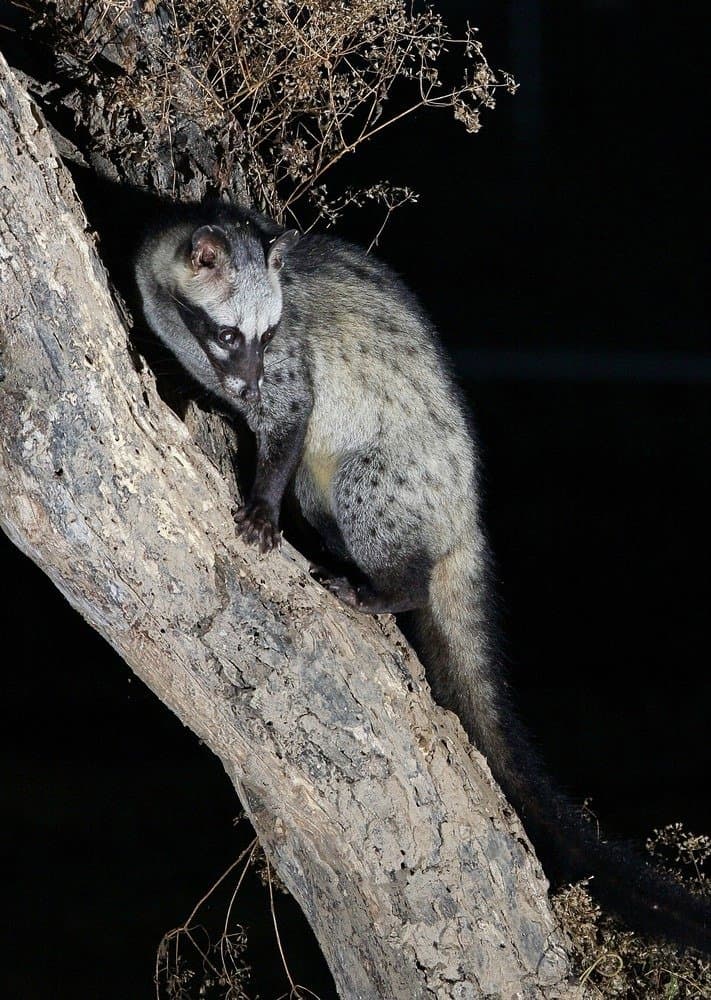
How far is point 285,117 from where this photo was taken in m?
3.74

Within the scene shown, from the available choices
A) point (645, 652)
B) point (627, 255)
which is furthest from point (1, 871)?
point (627, 255)

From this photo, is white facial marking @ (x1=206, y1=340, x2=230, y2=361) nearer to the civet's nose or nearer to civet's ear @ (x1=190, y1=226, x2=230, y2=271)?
the civet's nose

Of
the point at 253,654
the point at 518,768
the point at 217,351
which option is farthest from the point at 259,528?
the point at 518,768

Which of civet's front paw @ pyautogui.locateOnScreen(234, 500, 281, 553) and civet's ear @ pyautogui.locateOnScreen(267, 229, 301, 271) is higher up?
civet's ear @ pyautogui.locateOnScreen(267, 229, 301, 271)

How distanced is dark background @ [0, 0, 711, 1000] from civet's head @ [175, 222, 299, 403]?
1.25 m

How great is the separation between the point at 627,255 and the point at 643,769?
4801mm

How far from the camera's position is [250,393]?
340 centimetres

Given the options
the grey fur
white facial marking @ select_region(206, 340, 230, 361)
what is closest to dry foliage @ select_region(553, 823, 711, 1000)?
the grey fur

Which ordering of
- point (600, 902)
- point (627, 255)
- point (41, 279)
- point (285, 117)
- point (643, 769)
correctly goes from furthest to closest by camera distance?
point (627, 255) < point (643, 769) < point (285, 117) < point (600, 902) < point (41, 279)

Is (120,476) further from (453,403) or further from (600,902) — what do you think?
(600,902)

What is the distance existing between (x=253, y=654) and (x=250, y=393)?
82cm

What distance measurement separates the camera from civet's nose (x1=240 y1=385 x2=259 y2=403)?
3396mm

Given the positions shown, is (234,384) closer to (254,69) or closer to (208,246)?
(208,246)

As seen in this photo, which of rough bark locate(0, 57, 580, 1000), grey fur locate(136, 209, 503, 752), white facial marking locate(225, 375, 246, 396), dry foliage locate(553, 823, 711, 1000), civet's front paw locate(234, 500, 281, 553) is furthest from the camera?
grey fur locate(136, 209, 503, 752)
